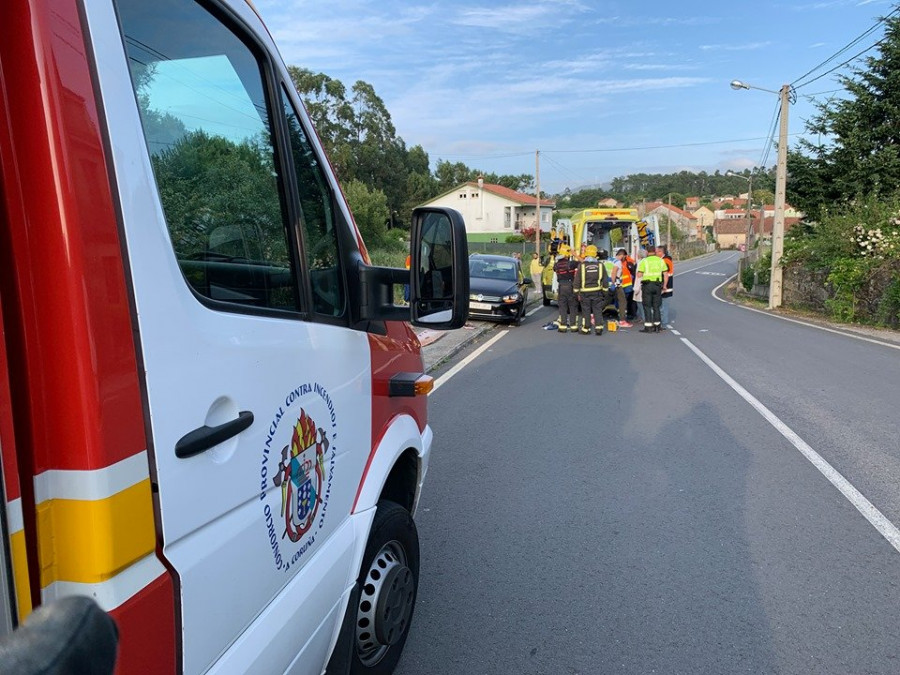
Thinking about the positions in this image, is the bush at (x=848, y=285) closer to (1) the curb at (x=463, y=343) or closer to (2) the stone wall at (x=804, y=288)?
(2) the stone wall at (x=804, y=288)

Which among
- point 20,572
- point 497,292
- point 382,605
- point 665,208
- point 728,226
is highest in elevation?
point 665,208

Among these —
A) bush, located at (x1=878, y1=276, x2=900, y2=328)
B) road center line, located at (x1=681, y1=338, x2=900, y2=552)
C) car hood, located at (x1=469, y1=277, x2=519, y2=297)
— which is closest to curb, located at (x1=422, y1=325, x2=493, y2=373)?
car hood, located at (x1=469, y1=277, x2=519, y2=297)

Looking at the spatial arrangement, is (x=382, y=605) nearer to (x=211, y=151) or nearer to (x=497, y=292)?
(x=211, y=151)

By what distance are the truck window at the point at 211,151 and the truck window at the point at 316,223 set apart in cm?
10

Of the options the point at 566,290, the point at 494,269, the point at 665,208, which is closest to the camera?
the point at 566,290

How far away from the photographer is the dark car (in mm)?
14875

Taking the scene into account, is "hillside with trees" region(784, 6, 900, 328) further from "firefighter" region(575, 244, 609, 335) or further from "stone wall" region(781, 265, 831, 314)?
"firefighter" region(575, 244, 609, 335)

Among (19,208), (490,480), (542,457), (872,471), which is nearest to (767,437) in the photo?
(872,471)

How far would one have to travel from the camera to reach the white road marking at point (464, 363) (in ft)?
29.0

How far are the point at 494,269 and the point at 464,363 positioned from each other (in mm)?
6525

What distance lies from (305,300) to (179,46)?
30.4 inches

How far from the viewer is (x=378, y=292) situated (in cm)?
238

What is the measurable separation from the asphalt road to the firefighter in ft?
17.2

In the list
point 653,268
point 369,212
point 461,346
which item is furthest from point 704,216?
point 461,346
